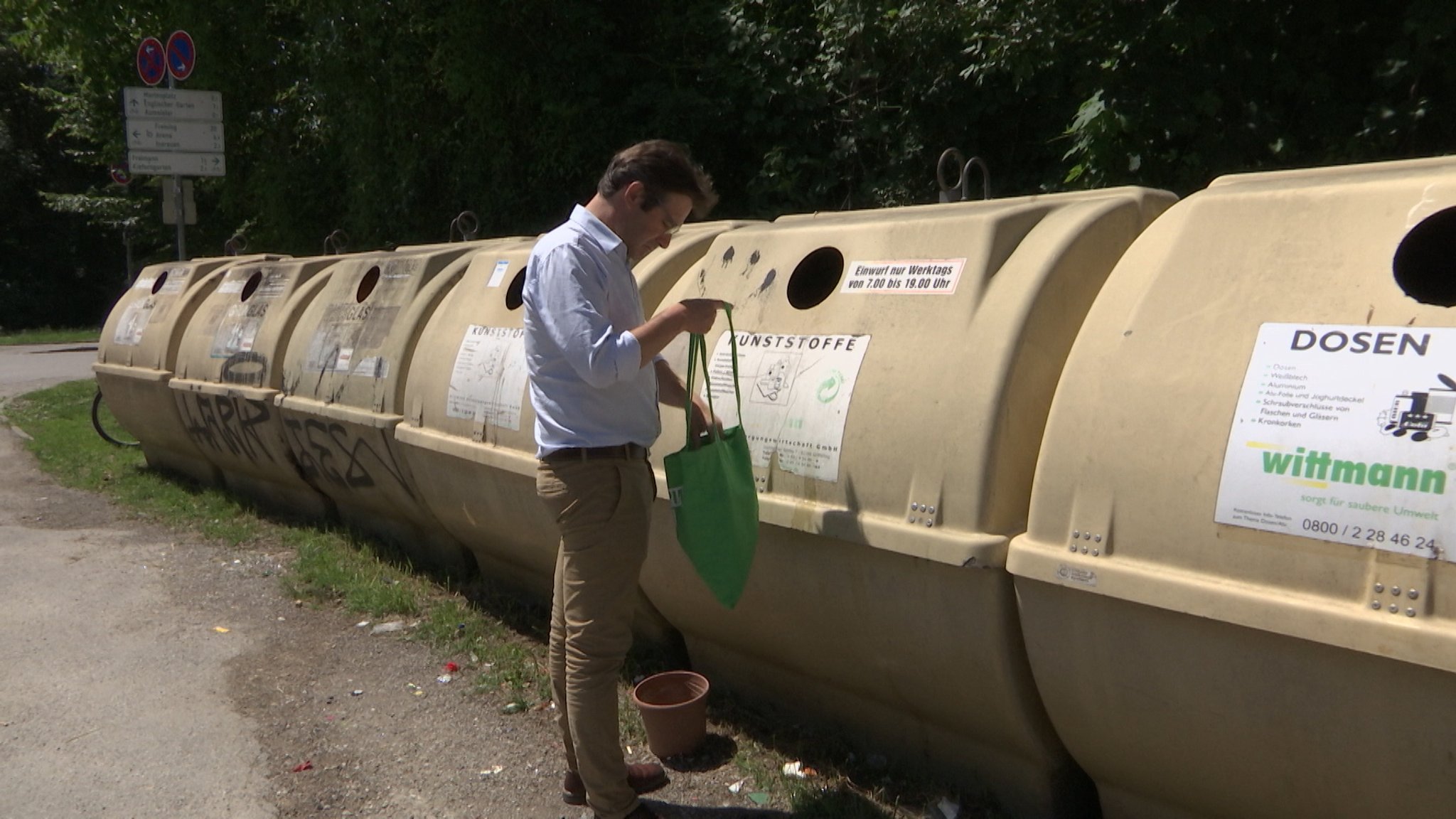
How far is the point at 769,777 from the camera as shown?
11.4 feet

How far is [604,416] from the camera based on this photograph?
2.99 m

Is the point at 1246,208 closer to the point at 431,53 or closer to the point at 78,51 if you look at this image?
the point at 431,53

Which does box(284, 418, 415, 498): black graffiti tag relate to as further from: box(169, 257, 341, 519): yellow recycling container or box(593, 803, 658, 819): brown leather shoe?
box(593, 803, 658, 819): brown leather shoe

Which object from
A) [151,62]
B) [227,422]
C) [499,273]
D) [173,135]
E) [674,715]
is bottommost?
[674,715]

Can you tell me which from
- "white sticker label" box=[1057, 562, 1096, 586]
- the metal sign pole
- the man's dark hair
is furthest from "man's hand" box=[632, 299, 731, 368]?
the metal sign pole

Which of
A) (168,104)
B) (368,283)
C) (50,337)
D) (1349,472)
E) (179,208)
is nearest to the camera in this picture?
(1349,472)

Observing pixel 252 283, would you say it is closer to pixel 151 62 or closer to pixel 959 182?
pixel 151 62

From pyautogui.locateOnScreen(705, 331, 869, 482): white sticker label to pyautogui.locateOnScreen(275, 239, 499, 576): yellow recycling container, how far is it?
1.95 metres

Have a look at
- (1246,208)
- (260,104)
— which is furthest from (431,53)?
(1246,208)

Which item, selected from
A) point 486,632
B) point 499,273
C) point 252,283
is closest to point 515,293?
point 499,273

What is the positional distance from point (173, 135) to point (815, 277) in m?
9.26

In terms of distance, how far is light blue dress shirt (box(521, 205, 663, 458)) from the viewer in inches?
110

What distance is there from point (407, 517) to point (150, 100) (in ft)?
23.2

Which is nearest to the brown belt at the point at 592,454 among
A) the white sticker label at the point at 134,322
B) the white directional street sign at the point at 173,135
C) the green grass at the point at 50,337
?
the white sticker label at the point at 134,322
